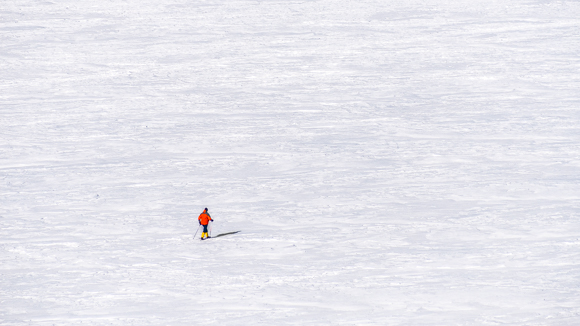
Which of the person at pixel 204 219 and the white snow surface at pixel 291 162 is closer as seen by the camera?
the white snow surface at pixel 291 162

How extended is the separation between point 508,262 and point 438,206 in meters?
1.84

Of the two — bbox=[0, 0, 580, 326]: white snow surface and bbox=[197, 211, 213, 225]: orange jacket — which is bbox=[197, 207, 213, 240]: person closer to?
bbox=[197, 211, 213, 225]: orange jacket

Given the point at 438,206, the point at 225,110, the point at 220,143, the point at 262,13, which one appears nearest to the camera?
the point at 438,206

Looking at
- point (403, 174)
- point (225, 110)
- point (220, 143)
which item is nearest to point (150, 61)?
point (225, 110)

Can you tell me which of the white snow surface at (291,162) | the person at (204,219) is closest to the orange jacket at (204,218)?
the person at (204,219)

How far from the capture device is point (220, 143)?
13914mm

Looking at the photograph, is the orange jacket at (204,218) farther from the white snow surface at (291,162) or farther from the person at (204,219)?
the white snow surface at (291,162)

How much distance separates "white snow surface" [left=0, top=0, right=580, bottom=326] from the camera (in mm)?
9461

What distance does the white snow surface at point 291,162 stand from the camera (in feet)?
31.0

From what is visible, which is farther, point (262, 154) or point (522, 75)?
point (522, 75)

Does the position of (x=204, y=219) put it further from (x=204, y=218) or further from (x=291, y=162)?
(x=291, y=162)

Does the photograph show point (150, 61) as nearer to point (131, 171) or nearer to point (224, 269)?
point (131, 171)

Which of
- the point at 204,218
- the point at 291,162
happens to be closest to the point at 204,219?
the point at 204,218

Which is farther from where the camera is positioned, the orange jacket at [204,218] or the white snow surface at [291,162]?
the orange jacket at [204,218]
